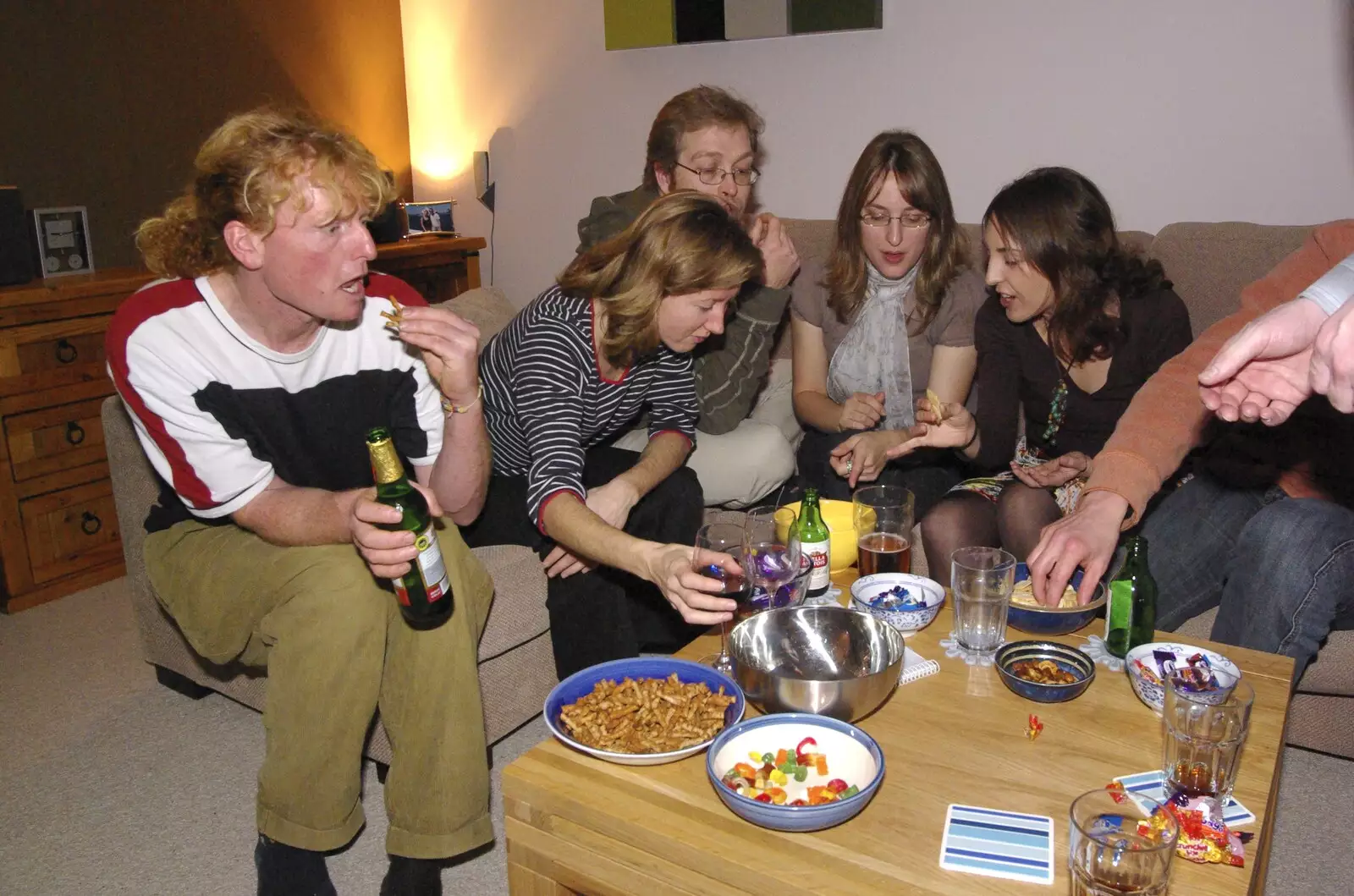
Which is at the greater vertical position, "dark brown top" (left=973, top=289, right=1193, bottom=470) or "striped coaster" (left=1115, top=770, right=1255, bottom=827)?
"dark brown top" (left=973, top=289, right=1193, bottom=470)

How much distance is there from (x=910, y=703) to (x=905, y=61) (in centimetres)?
238

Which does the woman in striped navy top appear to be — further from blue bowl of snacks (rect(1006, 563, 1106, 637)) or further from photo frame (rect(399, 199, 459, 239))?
photo frame (rect(399, 199, 459, 239))

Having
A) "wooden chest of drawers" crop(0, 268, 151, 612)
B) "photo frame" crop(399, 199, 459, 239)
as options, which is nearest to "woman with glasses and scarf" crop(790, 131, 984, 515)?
"wooden chest of drawers" crop(0, 268, 151, 612)

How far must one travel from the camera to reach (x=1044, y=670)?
1.59 m

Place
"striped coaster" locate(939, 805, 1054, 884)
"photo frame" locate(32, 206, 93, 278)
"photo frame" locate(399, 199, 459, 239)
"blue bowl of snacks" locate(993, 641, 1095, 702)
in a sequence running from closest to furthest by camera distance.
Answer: "striped coaster" locate(939, 805, 1054, 884), "blue bowl of snacks" locate(993, 641, 1095, 702), "photo frame" locate(32, 206, 93, 278), "photo frame" locate(399, 199, 459, 239)

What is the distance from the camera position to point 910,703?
1.55 m

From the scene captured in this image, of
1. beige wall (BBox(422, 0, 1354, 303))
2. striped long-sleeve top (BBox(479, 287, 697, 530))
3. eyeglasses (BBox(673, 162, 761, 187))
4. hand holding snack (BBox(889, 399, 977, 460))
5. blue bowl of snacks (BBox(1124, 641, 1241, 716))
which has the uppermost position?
beige wall (BBox(422, 0, 1354, 303))

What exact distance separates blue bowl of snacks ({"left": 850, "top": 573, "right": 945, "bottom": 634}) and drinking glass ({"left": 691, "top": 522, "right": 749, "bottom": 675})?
0.24m

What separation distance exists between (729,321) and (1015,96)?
1228 mm

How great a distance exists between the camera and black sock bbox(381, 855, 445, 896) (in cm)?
181

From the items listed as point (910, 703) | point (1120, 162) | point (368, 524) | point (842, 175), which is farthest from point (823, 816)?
point (842, 175)

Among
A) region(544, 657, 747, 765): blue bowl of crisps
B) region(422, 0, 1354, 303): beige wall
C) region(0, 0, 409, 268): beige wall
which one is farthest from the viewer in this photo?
region(0, 0, 409, 268): beige wall

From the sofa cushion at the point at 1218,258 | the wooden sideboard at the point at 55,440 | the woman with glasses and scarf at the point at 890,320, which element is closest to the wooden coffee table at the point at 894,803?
the woman with glasses and scarf at the point at 890,320

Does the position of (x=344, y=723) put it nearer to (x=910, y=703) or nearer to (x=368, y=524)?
(x=368, y=524)
